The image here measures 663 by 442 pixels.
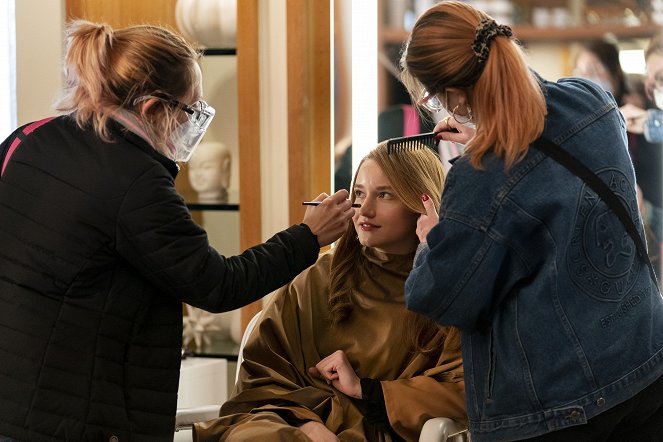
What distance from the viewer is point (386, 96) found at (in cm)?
326

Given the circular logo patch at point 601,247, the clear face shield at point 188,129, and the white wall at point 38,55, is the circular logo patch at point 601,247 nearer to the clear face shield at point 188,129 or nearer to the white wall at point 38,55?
the clear face shield at point 188,129

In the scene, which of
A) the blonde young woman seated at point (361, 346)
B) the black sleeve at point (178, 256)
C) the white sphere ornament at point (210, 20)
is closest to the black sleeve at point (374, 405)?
the blonde young woman seated at point (361, 346)

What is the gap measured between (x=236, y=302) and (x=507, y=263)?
53 centimetres

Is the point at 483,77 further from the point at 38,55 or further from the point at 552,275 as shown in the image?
the point at 38,55

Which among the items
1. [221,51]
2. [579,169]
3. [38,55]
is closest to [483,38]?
[579,169]

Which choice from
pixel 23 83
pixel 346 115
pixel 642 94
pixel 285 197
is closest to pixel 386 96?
pixel 346 115

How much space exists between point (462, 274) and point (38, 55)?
236cm

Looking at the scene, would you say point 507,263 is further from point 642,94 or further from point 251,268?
point 642,94

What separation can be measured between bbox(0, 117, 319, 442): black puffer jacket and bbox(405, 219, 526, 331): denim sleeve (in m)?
0.42

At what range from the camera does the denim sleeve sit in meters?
1.64

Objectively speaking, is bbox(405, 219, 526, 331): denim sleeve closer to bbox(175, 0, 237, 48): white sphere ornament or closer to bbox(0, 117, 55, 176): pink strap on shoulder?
bbox(0, 117, 55, 176): pink strap on shoulder

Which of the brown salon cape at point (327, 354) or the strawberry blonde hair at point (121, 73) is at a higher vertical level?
the strawberry blonde hair at point (121, 73)

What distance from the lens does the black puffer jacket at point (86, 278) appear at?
167 centimetres

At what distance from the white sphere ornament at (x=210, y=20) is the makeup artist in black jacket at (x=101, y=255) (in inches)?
58.8
